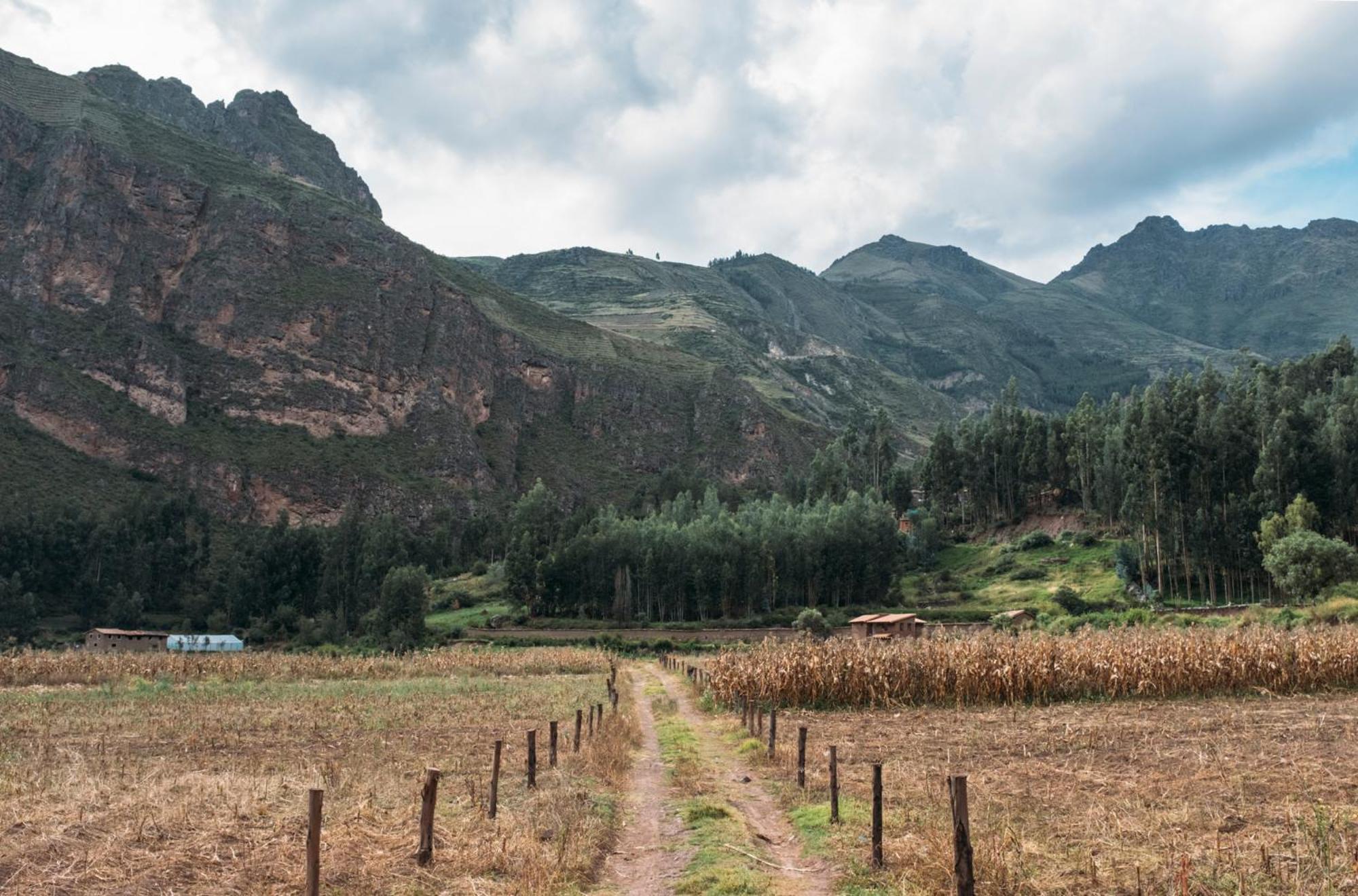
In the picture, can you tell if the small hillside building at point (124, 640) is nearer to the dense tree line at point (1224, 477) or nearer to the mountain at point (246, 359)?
the mountain at point (246, 359)

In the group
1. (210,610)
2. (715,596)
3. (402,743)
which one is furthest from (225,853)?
(210,610)

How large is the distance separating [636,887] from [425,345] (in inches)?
7142

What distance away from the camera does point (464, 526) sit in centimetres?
14475

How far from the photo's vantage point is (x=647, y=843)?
44.4 feet

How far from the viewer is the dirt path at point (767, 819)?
1127 cm

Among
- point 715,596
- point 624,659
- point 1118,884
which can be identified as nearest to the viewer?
point 1118,884

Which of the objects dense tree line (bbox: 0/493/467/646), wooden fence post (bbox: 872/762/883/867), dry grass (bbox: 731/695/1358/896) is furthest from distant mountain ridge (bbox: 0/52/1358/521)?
wooden fence post (bbox: 872/762/883/867)

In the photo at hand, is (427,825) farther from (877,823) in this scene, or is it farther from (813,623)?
(813,623)

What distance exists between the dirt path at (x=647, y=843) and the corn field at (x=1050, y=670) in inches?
427

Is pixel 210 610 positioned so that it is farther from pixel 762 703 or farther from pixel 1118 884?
pixel 1118 884

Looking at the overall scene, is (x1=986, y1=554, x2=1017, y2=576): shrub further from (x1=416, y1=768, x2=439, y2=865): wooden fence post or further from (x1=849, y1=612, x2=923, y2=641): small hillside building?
(x1=416, y1=768, x2=439, y2=865): wooden fence post

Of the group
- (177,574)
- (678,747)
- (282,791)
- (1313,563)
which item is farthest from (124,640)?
(1313,563)

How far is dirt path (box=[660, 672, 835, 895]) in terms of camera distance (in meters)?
11.3

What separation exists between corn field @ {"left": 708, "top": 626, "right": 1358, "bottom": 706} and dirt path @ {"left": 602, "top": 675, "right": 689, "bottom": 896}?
10.8 metres
